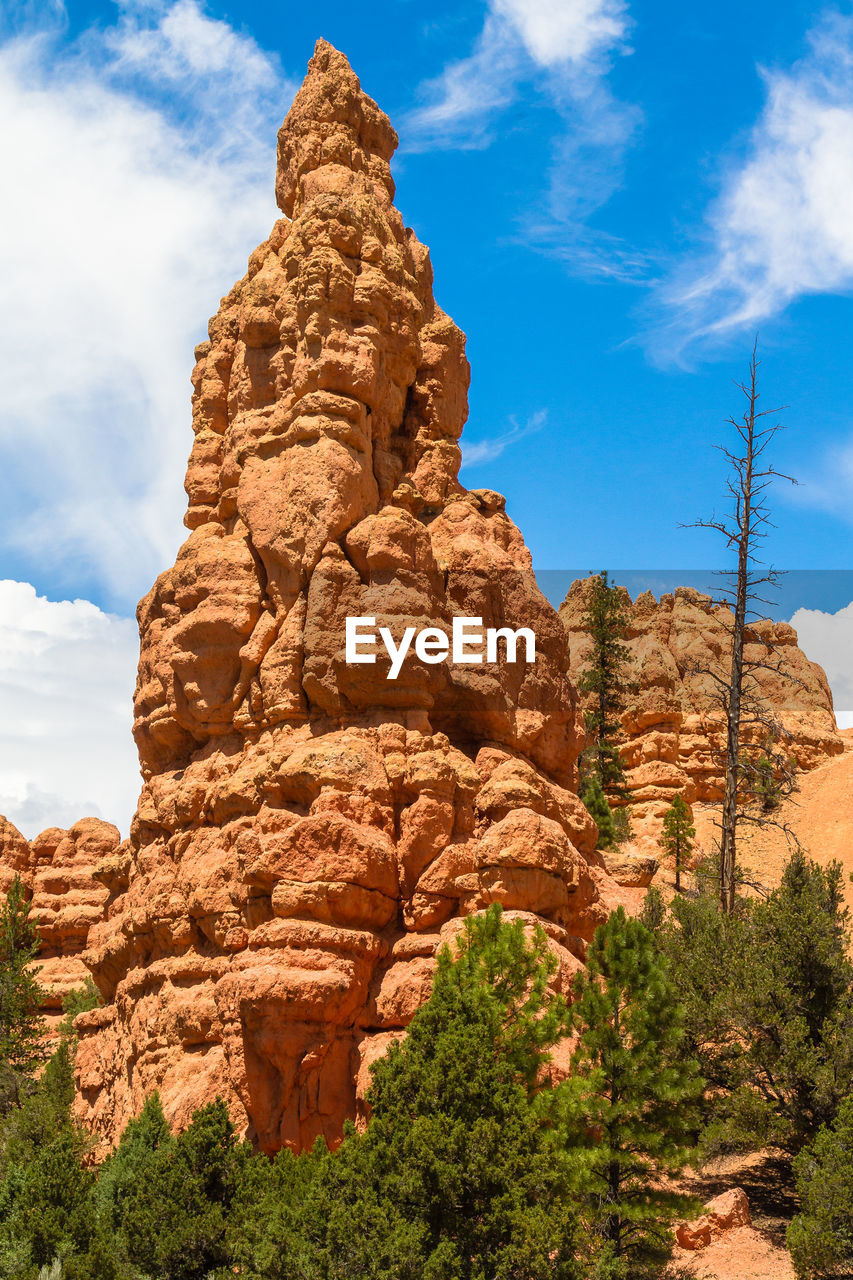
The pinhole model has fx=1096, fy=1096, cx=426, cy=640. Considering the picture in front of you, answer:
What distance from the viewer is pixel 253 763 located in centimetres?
2317

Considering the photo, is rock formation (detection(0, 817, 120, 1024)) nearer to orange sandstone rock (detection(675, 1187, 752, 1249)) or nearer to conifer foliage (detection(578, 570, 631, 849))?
conifer foliage (detection(578, 570, 631, 849))

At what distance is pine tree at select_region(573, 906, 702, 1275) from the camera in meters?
17.0

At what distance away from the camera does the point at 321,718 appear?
2306 cm

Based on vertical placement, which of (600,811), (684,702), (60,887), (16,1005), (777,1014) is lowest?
(16,1005)

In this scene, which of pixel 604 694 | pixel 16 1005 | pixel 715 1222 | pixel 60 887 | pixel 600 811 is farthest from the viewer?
pixel 604 694

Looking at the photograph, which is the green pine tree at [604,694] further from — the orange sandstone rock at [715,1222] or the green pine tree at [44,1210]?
the green pine tree at [44,1210]

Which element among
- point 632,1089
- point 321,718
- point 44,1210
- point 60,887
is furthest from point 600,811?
point 60,887

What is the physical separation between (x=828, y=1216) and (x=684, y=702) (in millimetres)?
42710

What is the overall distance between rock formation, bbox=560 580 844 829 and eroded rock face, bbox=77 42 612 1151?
24.6 m

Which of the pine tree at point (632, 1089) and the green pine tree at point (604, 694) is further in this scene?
the green pine tree at point (604, 694)

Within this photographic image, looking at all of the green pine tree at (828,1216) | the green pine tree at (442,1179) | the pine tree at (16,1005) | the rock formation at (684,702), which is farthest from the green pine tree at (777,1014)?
the rock formation at (684,702)

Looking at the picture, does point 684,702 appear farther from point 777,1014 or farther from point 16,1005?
point 777,1014

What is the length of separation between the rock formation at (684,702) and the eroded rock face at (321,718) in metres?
24.6

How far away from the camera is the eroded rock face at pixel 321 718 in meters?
20.0
